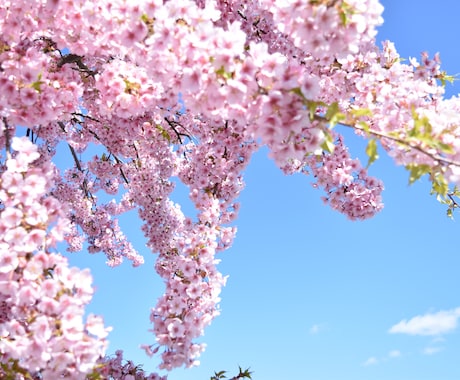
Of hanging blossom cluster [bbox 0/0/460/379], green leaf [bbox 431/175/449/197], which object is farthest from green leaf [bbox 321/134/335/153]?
green leaf [bbox 431/175/449/197]

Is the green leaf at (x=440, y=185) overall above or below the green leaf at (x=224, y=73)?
below

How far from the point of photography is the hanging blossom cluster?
409cm

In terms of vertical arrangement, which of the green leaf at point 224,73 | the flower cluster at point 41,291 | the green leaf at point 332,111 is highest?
the green leaf at point 224,73

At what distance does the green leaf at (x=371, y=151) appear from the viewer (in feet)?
12.6

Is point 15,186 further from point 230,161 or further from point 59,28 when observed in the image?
point 230,161

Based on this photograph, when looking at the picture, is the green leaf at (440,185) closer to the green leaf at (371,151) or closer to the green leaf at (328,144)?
the green leaf at (371,151)

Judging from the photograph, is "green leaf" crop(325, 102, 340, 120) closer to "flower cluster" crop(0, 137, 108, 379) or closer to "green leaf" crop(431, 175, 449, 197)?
"green leaf" crop(431, 175, 449, 197)

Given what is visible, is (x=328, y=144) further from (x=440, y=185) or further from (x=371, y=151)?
(x=440, y=185)

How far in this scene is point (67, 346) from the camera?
4094mm

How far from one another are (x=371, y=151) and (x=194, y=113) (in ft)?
7.13

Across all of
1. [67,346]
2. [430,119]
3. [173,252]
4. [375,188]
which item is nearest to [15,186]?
[67,346]

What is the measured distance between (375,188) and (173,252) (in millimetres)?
4331

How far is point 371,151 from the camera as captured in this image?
388 centimetres

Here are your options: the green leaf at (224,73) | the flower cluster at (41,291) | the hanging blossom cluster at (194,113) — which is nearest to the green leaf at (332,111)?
the hanging blossom cluster at (194,113)
